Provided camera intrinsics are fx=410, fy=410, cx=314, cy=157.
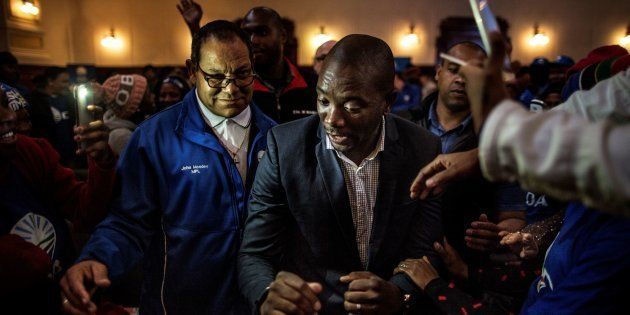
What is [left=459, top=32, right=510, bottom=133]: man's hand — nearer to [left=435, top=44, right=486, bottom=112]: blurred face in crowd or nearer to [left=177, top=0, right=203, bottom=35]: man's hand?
[left=435, top=44, right=486, bottom=112]: blurred face in crowd

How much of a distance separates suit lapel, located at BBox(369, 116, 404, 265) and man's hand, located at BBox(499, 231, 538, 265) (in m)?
0.55

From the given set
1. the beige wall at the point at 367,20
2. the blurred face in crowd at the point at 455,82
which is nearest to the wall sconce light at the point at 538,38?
the beige wall at the point at 367,20

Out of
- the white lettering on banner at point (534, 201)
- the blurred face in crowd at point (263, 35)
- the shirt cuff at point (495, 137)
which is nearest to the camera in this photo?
the shirt cuff at point (495, 137)

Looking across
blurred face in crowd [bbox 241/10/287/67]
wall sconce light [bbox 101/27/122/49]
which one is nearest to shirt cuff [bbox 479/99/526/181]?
blurred face in crowd [bbox 241/10/287/67]

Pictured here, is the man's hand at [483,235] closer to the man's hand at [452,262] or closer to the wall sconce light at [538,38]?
the man's hand at [452,262]

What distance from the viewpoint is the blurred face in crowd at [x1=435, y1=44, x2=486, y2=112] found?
97.9 inches

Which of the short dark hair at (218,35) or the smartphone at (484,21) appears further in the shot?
the short dark hair at (218,35)

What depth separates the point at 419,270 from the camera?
154 centimetres

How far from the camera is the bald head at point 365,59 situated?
1.56m

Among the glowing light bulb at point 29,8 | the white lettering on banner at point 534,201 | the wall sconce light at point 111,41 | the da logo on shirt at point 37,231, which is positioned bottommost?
the white lettering on banner at point 534,201

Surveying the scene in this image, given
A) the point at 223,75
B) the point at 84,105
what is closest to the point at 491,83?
the point at 223,75

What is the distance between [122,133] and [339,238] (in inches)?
75.7

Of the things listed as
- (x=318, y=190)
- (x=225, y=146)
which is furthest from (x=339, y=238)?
(x=225, y=146)

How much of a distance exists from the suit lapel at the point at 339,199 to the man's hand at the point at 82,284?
0.83 meters
